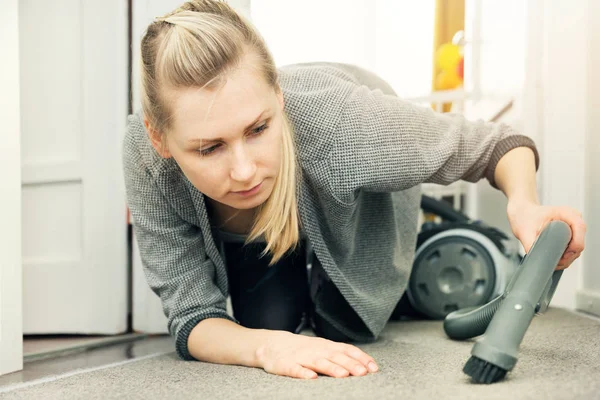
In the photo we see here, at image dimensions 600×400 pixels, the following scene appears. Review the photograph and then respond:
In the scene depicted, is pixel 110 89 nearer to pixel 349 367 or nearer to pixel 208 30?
pixel 208 30

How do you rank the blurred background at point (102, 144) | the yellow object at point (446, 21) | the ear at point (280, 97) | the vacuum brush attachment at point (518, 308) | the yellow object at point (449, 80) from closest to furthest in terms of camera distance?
the vacuum brush attachment at point (518, 308) < the ear at point (280, 97) < the blurred background at point (102, 144) < the yellow object at point (449, 80) < the yellow object at point (446, 21)

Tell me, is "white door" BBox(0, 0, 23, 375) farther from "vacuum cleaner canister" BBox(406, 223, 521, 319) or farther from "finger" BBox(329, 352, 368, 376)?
"vacuum cleaner canister" BBox(406, 223, 521, 319)

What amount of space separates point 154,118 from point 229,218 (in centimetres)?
29

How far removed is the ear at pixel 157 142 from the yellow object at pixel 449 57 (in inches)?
65.0

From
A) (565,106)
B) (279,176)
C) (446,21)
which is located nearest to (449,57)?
(446,21)

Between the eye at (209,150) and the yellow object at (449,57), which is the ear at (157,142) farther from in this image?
the yellow object at (449,57)

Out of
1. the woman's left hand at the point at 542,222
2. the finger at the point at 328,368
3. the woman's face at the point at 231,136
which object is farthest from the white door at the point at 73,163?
the woman's left hand at the point at 542,222

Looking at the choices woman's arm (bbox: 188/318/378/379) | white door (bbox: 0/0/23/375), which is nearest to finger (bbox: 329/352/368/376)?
woman's arm (bbox: 188/318/378/379)

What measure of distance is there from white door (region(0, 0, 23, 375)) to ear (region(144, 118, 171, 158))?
1.02 ft

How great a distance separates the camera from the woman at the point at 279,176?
815 mm

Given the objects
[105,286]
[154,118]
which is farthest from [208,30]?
[105,286]

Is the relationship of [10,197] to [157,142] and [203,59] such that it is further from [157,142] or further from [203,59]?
[203,59]

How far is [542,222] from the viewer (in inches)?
31.7

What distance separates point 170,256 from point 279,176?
0.81ft
